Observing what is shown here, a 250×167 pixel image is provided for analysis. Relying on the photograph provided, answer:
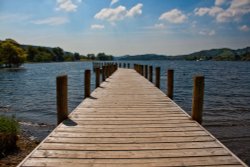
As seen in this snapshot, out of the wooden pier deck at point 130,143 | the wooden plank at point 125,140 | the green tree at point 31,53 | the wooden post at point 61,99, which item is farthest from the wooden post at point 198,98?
the green tree at point 31,53

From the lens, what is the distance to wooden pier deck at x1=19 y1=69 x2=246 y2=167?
4.81 meters

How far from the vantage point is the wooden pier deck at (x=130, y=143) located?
4.81 metres

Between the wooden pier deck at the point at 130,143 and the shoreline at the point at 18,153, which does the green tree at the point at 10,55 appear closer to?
the shoreline at the point at 18,153

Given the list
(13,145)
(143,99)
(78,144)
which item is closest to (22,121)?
(13,145)

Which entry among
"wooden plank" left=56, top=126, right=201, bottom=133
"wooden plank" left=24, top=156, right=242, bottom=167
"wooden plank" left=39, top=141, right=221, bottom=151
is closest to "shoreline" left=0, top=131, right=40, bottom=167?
"wooden plank" left=56, top=126, right=201, bottom=133

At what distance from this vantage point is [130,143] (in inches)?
225

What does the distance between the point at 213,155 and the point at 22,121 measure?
12498 mm

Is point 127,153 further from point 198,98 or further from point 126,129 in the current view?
point 198,98

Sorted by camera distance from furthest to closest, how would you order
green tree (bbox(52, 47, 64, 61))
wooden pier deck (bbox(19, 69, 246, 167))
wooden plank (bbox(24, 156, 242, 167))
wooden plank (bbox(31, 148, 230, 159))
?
1. green tree (bbox(52, 47, 64, 61))
2. wooden plank (bbox(31, 148, 230, 159))
3. wooden pier deck (bbox(19, 69, 246, 167))
4. wooden plank (bbox(24, 156, 242, 167))

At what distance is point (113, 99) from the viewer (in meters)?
11.3

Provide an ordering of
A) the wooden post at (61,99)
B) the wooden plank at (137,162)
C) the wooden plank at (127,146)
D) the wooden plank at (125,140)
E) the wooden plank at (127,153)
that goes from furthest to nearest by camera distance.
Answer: the wooden post at (61,99), the wooden plank at (125,140), the wooden plank at (127,146), the wooden plank at (127,153), the wooden plank at (137,162)

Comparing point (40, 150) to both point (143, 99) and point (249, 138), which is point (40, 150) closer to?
point (143, 99)

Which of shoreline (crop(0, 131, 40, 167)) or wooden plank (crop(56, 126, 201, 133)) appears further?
shoreline (crop(0, 131, 40, 167))

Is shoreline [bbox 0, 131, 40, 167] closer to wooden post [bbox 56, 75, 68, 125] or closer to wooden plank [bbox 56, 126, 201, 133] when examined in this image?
wooden post [bbox 56, 75, 68, 125]
